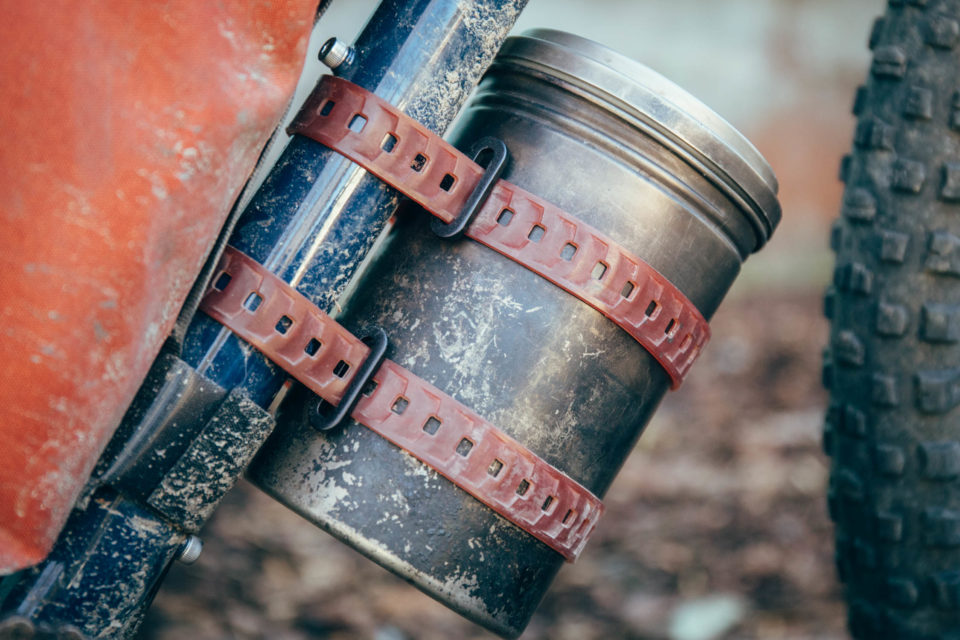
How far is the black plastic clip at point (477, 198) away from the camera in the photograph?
82 centimetres

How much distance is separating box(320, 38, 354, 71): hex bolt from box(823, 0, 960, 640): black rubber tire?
2.24 ft

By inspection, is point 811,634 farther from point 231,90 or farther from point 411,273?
point 231,90

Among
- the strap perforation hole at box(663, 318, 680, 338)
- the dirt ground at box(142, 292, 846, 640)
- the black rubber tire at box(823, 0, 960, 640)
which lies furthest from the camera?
the dirt ground at box(142, 292, 846, 640)

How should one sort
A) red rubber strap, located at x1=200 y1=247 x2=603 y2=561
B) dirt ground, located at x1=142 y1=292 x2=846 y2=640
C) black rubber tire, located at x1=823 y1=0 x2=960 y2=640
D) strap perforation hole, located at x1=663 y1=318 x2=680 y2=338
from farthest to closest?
dirt ground, located at x1=142 y1=292 x2=846 y2=640, black rubber tire, located at x1=823 y1=0 x2=960 y2=640, strap perforation hole, located at x1=663 y1=318 x2=680 y2=338, red rubber strap, located at x1=200 y1=247 x2=603 y2=561

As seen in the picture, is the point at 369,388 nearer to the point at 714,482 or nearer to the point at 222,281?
the point at 222,281

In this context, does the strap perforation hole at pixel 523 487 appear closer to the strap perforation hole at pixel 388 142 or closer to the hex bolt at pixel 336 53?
the strap perforation hole at pixel 388 142

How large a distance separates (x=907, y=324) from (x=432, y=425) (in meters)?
0.64

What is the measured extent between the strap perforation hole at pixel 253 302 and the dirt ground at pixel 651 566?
0.92 metres

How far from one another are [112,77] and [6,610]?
46 cm

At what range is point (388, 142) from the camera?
809 millimetres

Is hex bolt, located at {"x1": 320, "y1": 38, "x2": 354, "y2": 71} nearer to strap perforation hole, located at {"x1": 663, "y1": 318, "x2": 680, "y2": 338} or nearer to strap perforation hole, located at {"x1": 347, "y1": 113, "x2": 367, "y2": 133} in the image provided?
strap perforation hole, located at {"x1": 347, "y1": 113, "x2": 367, "y2": 133}

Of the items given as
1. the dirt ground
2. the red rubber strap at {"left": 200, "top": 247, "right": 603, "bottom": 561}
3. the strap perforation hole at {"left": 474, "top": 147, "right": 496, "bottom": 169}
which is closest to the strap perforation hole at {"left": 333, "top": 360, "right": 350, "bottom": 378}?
the red rubber strap at {"left": 200, "top": 247, "right": 603, "bottom": 561}

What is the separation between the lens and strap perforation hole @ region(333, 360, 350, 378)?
2.63ft

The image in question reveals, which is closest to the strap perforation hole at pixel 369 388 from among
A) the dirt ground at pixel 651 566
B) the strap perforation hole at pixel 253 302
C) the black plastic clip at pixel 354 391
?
the black plastic clip at pixel 354 391
